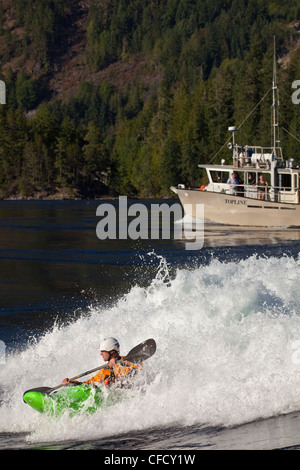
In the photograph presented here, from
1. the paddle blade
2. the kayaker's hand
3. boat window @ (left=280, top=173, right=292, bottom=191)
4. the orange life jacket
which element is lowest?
the orange life jacket

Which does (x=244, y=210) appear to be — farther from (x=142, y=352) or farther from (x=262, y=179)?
(x=142, y=352)

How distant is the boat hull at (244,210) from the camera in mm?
45156

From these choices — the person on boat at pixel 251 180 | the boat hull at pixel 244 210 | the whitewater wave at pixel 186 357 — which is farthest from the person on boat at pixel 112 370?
the person on boat at pixel 251 180

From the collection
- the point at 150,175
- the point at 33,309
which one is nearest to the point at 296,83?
the point at 150,175

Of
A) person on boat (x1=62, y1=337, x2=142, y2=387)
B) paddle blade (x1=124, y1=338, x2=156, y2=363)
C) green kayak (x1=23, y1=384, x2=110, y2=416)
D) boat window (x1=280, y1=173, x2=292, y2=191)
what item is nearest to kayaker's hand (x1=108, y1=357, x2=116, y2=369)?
person on boat (x1=62, y1=337, x2=142, y2=387)

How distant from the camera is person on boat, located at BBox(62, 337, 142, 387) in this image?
11.6 m

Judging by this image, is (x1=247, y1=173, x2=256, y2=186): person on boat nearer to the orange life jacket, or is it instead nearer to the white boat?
the white boat

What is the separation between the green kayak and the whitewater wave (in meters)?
0.16

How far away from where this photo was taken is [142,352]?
12.1 m

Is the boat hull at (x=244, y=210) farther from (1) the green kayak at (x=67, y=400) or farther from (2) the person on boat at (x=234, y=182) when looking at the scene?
(1) the green kayak at (x=67, y=400)

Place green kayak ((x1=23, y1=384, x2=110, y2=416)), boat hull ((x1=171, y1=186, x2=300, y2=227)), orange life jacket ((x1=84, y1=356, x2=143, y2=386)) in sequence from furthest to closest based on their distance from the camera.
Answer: boat hull ((x1=171, y1=186, x2=300, y2=227)), orange life jacket ((x1=84, y1=356, x2=143, y2=386)), green kayak ((x1=23, y1=384, x2=110, y2=416))

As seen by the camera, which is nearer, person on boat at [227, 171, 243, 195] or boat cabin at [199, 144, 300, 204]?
boat cabin at [199, 144, 300, 204]

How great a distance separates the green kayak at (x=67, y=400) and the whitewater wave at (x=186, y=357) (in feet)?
0.51

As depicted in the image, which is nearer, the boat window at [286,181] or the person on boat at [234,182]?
the boat window at [286,181]
